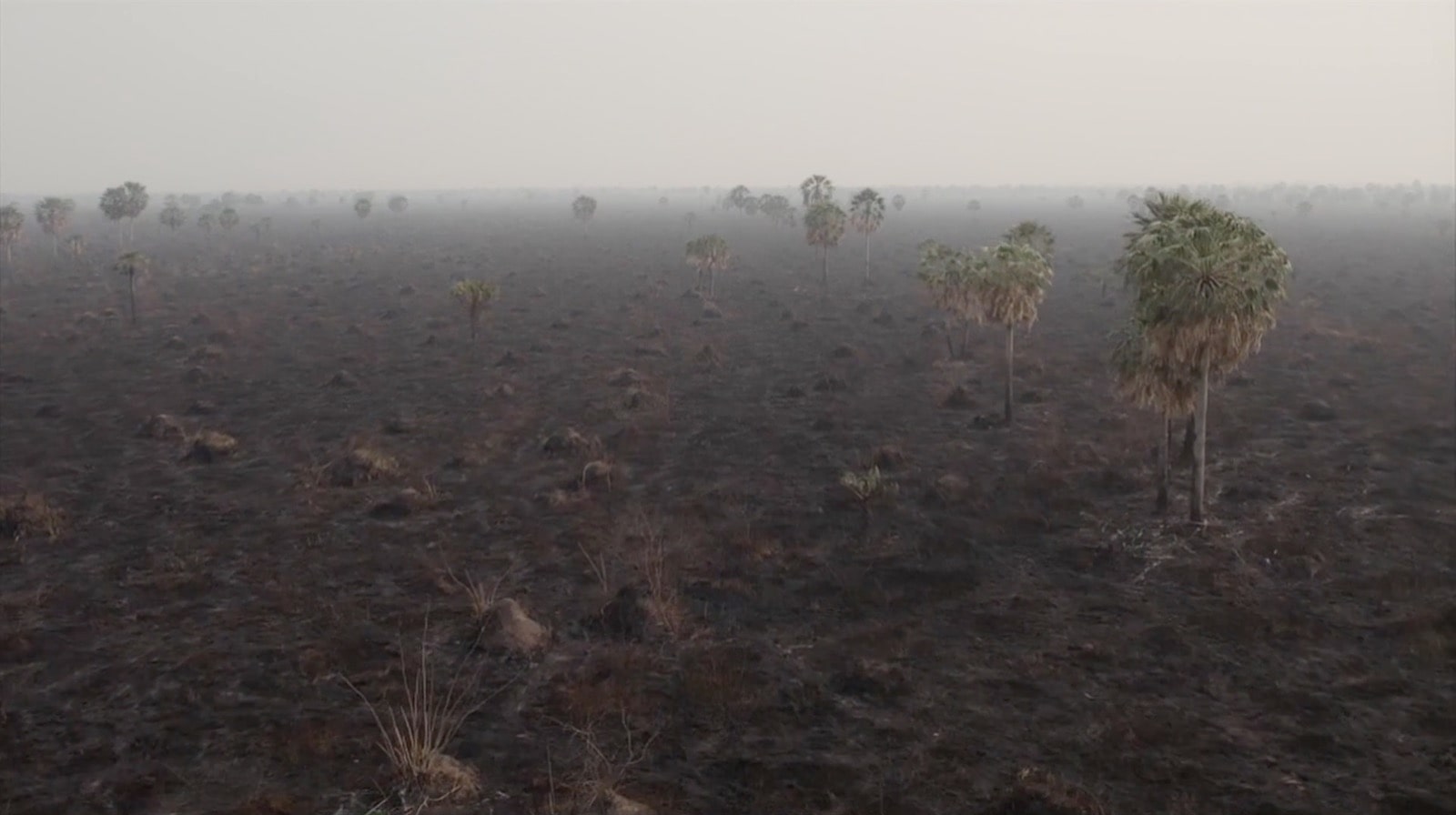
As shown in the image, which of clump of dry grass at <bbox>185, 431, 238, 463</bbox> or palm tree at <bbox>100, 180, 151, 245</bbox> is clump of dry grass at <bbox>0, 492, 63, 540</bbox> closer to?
clump of dry grass at <bbox>185, 431, 238, 463</bbox>

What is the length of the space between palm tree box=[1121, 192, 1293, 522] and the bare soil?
6.22m

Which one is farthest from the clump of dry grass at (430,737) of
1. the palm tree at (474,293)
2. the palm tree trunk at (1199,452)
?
the palm tree at (474,293)

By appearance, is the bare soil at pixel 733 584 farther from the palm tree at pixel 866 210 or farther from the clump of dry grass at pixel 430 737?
the palm tree at pixel 866 210

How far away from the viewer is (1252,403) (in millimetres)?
47406

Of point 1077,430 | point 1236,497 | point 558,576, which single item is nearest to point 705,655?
point 558,576

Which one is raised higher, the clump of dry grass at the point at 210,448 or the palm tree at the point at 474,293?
the palm tree at the point at 474,293

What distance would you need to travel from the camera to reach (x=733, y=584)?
90.9ft

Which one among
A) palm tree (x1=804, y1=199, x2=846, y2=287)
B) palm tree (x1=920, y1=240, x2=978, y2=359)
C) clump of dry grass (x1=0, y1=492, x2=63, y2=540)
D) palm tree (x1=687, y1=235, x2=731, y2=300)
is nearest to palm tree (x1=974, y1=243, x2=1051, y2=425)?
palm tree (x1=920, y1=240, x2=978, y2=359)

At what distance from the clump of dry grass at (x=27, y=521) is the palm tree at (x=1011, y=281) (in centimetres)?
3813

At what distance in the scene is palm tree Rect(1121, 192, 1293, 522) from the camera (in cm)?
2712

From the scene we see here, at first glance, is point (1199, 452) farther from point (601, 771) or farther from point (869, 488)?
point (601, 771)

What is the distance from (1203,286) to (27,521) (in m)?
Result: 38.2

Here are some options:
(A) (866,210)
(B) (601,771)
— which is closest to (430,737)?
(B) (601,771)

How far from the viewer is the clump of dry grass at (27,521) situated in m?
Answer: 30.5
